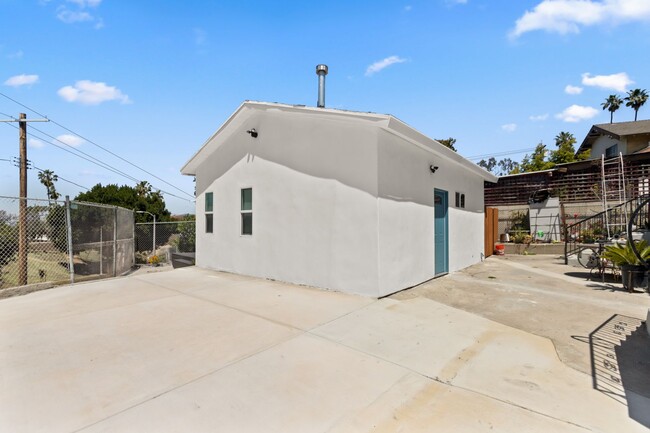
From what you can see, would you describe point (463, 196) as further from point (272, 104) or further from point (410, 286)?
point (272, 104)

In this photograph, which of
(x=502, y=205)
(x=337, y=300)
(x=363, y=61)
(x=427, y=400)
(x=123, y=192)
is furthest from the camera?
(x=123, y=192)

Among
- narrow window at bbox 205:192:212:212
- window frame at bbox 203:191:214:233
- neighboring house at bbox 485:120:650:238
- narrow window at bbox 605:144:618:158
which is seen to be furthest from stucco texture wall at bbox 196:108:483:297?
narrow window at bbox 605:144:618:158

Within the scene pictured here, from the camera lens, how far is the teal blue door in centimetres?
796

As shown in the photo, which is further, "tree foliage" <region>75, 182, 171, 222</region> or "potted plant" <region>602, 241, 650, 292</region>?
"tree foliage" <region>75, 182, 171, 222</region>

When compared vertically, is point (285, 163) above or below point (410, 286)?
above

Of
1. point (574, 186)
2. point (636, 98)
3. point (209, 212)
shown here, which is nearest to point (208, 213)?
point (209, 212)

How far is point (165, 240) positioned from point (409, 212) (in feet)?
54.7

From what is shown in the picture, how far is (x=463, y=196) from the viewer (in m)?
9.73

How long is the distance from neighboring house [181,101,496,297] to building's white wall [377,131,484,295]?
0.07ft

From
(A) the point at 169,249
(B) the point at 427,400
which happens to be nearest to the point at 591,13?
(B) the point at 427,400

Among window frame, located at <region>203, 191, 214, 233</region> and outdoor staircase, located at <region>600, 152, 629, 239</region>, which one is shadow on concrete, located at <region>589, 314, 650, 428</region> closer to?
window frame, located at <region>203, 191, 214, 233</region>

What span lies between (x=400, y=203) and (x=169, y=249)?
1492cm

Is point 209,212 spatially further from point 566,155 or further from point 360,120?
point 566,155

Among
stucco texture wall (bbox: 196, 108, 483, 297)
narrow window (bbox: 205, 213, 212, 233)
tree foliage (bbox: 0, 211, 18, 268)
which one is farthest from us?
narrow window (bbox: 205, 213, 212, 233)
